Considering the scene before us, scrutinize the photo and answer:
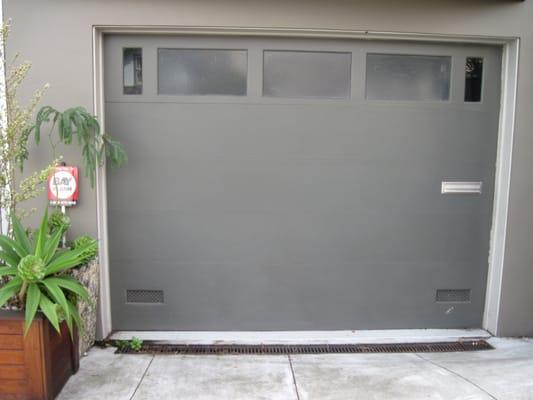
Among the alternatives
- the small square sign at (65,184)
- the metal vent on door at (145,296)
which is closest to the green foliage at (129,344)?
the metal vent on door at (145,296)

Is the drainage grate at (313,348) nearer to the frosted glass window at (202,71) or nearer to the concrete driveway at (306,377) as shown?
the concrete driveway at (306,377)

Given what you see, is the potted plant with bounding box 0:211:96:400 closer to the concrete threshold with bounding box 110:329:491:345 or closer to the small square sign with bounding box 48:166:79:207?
the small square sign with bounding box 48:166:79:207

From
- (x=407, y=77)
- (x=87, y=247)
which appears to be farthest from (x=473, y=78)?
(x=87, y=247)

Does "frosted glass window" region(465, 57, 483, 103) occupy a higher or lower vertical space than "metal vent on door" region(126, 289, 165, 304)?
higher

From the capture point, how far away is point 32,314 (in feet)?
6.84

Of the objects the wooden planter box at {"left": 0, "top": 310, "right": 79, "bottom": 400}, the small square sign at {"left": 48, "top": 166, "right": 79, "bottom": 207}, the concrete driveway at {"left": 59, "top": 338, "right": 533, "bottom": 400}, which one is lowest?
the concrete driveway at {"left": 59, "top": 338, "right": 533, "bottom": 400}

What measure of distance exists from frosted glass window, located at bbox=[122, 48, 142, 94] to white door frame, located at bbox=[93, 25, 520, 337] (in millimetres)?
178

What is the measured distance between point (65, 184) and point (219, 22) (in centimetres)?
188

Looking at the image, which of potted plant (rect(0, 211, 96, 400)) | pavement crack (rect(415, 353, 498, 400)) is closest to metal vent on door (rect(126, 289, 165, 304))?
potted plant (rect(0, 211, 96, 400))

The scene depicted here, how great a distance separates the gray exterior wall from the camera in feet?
9.47

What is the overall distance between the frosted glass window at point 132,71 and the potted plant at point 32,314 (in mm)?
1437

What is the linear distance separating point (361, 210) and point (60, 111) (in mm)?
2770

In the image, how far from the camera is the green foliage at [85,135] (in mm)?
2656

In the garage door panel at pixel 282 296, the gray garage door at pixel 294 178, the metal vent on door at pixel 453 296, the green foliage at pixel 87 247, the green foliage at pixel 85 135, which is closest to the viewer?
the green foliage at pixel 87 247
